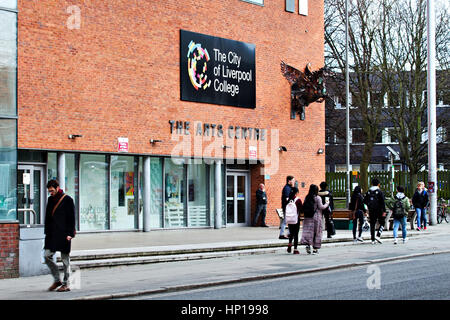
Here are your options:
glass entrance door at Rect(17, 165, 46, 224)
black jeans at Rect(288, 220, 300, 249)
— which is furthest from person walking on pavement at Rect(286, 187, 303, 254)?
glass entrance door at Rect(17, 165, 46, 224)

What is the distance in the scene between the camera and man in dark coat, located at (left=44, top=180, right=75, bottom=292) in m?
11.8

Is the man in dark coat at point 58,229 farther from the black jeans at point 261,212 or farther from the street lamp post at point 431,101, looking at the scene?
the street lamp post at point 431,101

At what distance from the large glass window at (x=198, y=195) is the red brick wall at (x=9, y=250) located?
1456 cm

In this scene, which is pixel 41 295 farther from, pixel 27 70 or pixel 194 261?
pixel 27 70

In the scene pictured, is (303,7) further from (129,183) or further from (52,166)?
(52,166)

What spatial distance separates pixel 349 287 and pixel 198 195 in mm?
17444

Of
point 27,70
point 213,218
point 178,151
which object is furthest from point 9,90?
point 213,218

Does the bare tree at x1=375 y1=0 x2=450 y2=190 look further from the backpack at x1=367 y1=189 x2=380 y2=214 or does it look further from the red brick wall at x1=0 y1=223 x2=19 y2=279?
the red brick wall at x1=0 y1=223 x2=19 y2=279

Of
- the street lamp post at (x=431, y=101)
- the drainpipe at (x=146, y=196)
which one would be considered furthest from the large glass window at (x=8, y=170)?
the street lamp post at (x=431, y=101)

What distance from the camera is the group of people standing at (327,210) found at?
1764cm

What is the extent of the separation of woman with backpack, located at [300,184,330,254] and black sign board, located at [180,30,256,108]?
34.3 ft

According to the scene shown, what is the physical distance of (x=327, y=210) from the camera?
74.0ft

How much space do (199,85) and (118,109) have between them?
4219 millimetres

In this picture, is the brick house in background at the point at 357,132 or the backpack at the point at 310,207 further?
the brick house in background at the point at 357,132
